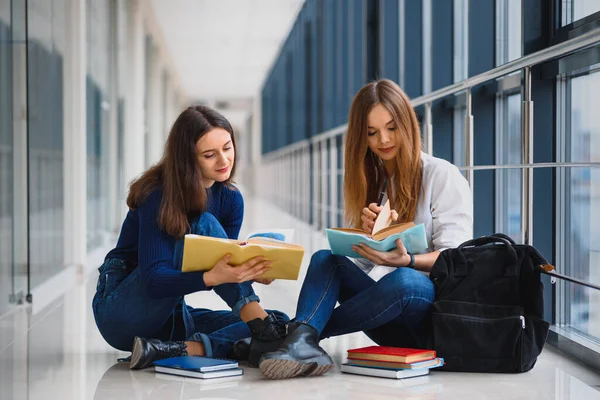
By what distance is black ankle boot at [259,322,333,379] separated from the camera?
74.1 inches

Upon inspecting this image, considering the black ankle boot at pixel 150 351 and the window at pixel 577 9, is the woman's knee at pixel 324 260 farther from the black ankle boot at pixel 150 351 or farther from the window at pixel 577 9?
the window at pixel 577 9

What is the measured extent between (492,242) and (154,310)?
0.82 metres

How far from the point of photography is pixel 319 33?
8570 mm

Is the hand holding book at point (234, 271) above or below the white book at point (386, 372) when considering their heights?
above

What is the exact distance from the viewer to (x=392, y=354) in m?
1.93

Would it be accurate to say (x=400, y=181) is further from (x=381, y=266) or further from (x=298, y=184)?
(x=298, y=184)

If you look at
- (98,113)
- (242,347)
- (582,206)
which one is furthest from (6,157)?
(98,113)

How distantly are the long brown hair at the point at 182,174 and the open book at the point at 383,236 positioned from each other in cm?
35

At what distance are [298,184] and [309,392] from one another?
25.1ft

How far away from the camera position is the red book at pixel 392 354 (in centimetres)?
190

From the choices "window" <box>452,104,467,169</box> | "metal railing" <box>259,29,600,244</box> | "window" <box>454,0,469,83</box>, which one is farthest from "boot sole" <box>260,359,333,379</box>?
"window" <box>454,0,469,83</box>

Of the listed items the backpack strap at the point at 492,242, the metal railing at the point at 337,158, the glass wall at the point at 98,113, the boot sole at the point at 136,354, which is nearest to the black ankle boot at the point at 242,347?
the boot sole at the point at 136,354

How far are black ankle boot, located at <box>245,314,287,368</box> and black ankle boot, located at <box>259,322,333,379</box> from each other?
0.29 ft

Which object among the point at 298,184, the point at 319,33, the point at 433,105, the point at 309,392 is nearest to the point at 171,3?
the point at 319,33
